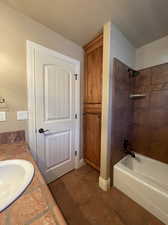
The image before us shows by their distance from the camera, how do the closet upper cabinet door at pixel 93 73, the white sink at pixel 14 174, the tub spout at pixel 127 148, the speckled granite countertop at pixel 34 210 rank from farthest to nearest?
the tub spout at pixel 127 148
the closet upper cabinet door at pixel 93 73
the white sink at pixel 14 174
the speckled granite countertop at pixel 34 210

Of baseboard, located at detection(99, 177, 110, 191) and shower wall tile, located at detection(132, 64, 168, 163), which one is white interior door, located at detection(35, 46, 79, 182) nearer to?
baseboard, located at detection(99, 177, 110, 191)

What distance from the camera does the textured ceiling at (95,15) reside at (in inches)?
44.1

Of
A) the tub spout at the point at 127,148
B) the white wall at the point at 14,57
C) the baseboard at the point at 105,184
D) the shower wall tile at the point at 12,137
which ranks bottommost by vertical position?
the baseboard at the point at 105,184

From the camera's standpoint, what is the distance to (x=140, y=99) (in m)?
1.94

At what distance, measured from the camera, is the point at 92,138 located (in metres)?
1.87

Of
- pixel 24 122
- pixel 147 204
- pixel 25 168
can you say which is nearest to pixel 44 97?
pixel 24 122

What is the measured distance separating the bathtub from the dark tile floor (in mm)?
82

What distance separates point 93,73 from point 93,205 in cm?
190

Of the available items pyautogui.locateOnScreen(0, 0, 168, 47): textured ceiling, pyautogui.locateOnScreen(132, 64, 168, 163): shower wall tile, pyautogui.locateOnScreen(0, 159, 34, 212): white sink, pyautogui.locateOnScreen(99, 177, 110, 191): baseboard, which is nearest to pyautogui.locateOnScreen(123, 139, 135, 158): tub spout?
pyautogui.locateOnScreen(132, 64, 168, 163): shower wall tile

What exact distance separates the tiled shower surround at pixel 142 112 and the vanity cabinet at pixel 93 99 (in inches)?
11.2

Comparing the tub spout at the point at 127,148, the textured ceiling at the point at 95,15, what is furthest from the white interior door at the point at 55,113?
the tub spout at the point at 127,148

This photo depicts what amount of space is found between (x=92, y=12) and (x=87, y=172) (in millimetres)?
2384

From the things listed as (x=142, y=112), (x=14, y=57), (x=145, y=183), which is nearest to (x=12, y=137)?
(x=14, y=57)

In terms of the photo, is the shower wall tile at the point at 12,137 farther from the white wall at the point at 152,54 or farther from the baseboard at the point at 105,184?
the white wall at the point at 152,54
